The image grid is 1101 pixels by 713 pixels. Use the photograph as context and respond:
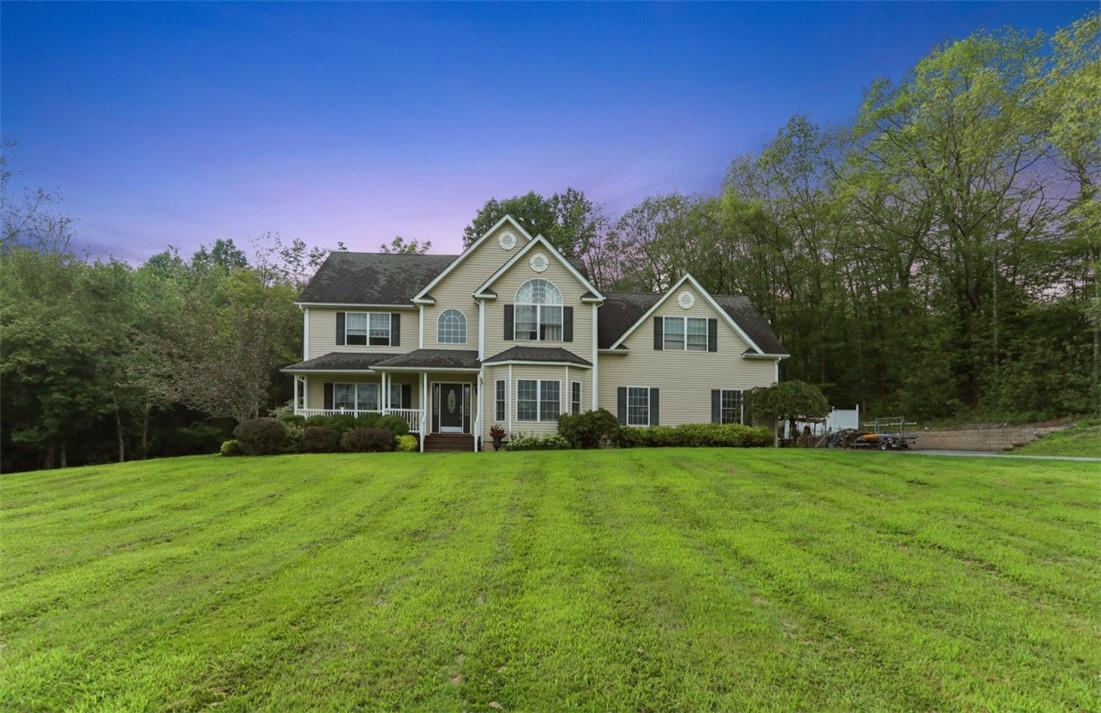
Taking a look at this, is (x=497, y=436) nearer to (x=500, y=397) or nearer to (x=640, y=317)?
(x=500, y=397)

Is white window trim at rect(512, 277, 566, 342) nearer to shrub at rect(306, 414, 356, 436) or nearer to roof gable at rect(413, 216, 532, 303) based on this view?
roof gable at rect(413, 216, 532, 303)

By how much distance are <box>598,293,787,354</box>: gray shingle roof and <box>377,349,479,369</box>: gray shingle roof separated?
544cm

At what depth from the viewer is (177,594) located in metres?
4.93

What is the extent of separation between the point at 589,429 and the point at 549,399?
2266 mm

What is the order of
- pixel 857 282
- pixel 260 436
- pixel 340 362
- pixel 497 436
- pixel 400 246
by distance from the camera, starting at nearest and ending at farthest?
pixel 260 436 → pixel 497 436 → pixel 340 362 → pixel 857 282 → pixel 400 246

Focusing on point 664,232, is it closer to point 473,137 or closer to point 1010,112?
point 1010,112

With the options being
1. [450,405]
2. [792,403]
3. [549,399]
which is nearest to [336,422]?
[450,405]

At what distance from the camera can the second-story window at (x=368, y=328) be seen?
72.2 ft

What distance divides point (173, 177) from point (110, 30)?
7.11 metres

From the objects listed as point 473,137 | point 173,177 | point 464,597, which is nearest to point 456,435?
point 473,137

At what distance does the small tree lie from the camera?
63.5 ft

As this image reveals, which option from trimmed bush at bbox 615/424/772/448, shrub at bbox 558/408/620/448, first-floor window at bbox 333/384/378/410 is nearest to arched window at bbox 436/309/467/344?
first-floor window at bbox 333/384/378/410

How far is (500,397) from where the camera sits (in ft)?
66.0

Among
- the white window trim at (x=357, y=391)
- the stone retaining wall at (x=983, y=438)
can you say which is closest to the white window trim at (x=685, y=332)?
the stone retaining wall at (x=983, y=438)
